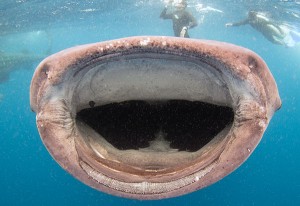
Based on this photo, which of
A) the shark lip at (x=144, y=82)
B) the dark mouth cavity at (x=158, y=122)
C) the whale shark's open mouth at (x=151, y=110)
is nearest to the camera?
the shark lip at (x=144, y=82)

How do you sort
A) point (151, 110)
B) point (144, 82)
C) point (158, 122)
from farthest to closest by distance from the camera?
point (158, 122)
point (151, 110)
point (144, 82)

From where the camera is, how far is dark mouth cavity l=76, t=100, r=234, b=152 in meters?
2.62

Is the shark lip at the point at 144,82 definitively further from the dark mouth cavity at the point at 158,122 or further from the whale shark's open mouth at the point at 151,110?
the dark mouth cavity at the point at 158,122

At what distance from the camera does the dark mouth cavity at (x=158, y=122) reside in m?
2.62

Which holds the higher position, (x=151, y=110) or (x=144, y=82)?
(x=144, y=82)

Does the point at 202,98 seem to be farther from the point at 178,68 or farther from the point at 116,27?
the point at 116,27

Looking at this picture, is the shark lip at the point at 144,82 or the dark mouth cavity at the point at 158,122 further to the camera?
the dark mouth cavity at the point at 158,122

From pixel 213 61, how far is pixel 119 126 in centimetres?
152

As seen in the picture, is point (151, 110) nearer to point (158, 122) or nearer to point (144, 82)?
point (158, 122)

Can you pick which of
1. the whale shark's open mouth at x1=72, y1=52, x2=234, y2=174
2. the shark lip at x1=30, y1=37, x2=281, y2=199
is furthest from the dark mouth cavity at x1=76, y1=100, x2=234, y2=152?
the shark lip at x1=30, y1=37, x2=281, y2=199

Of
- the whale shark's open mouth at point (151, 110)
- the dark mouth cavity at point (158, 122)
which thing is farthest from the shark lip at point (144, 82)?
the dark mouth cavity at point (158, 122)

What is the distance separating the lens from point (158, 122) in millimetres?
3084

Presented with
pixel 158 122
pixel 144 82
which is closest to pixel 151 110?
pixel 158 122

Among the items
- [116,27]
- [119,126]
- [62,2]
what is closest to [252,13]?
[62,2]
